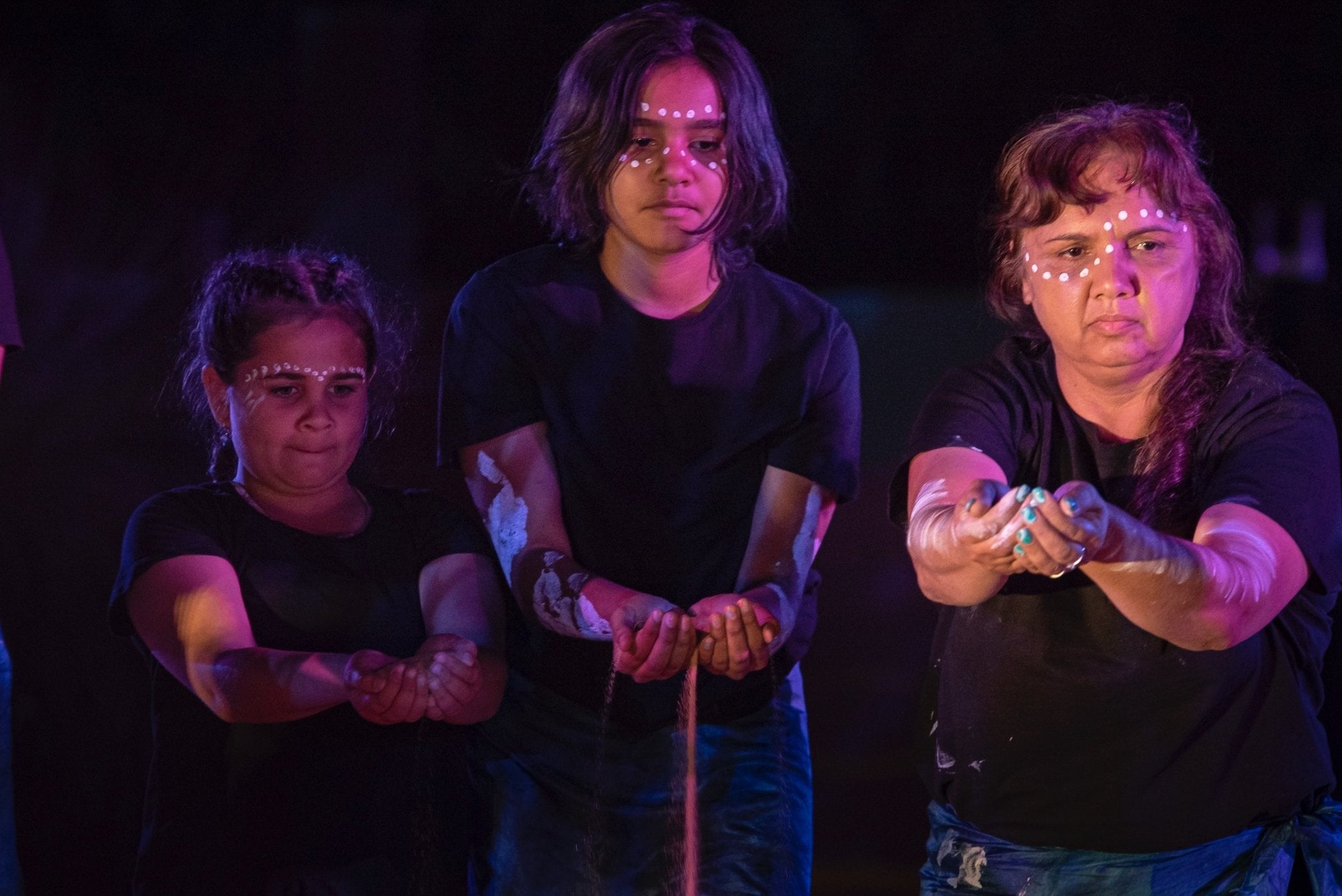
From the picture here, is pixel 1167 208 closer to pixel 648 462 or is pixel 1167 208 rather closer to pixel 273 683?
pixel 648 462

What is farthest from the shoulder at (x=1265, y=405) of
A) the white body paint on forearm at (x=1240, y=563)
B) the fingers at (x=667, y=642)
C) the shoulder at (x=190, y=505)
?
the shoulder at (x=190, y=505)

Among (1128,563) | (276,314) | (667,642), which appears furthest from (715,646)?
(276,314)

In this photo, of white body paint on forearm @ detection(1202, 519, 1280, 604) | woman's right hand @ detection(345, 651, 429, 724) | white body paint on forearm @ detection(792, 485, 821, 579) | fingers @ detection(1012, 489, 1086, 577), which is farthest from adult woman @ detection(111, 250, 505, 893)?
white body paint on forearm @ detection(1202, 519, 1280, 604)

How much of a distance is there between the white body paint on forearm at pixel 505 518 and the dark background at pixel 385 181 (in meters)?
0.37

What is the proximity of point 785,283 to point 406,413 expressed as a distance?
74 cm

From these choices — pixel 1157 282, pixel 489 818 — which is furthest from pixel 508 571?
pixel 1157 282

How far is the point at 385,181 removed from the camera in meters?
2.57

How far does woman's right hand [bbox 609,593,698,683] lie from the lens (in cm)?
190

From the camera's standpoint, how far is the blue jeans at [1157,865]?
5.38 ft

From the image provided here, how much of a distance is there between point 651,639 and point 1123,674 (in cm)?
63

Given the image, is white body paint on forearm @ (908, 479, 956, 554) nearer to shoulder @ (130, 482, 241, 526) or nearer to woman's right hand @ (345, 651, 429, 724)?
woman's right hand @ (345, 651, 429, 724)

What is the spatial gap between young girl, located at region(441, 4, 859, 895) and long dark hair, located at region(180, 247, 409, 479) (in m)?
0.18

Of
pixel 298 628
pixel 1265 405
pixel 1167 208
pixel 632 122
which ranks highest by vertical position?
pixel 632 122

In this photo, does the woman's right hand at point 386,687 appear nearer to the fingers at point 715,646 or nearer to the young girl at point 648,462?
the young girl at point 648,462
